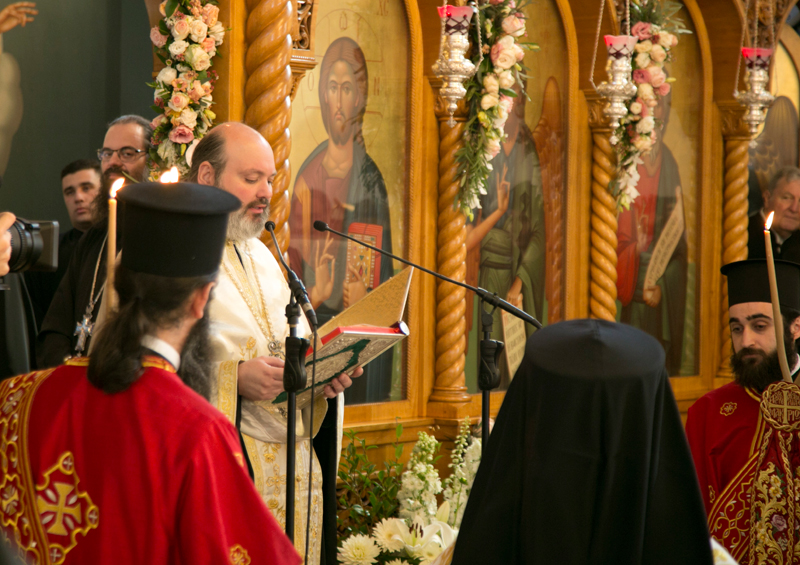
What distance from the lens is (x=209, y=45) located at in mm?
3984

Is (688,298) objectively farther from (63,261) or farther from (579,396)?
(579,396)

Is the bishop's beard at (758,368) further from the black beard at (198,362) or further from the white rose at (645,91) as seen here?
the white rose at (645,91)

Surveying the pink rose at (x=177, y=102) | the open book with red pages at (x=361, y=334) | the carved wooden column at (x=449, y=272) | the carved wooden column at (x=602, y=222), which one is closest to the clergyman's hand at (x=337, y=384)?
the open book with red pages at (x=361, y=334)

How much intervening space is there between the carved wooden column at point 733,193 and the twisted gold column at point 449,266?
3016mm

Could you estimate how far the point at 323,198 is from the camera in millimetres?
5020

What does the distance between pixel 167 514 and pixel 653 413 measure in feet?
3.01

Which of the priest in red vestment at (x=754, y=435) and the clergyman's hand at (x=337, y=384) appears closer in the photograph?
the priest in red vestment at (x=754, y=435)

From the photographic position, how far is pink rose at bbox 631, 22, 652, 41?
6.20 metres

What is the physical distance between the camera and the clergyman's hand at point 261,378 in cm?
287

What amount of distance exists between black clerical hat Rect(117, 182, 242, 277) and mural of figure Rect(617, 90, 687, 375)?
17.6ft

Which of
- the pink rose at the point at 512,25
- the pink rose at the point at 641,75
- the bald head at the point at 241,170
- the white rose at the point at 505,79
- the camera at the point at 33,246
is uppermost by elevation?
the pink rose at the point at 512,25

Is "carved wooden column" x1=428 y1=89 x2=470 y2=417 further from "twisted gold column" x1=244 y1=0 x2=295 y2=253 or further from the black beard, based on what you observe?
the black beard

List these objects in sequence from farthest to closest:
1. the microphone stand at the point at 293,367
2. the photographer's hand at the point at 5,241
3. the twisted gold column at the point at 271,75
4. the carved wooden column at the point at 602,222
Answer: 1. the carved wooden column at the point at 602,222
2. the twisted gold column at the point at 271,75
3. the microphone stand at the point at 293,367
4. the photographer's hand at the point at 5,241

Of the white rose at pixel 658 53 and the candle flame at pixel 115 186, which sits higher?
the white rose at pixel 658 53
